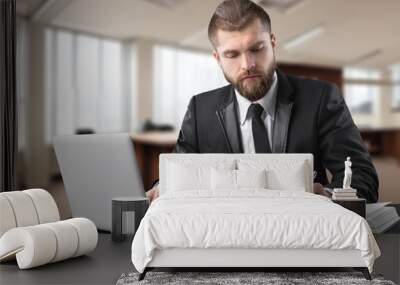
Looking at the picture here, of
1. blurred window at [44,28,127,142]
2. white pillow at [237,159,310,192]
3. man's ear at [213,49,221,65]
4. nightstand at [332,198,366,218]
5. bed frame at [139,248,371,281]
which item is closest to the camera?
bed frame at [139,248,371,281]

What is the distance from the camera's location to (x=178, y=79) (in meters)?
7.04

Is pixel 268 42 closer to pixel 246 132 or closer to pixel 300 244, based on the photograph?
pixel 246 132

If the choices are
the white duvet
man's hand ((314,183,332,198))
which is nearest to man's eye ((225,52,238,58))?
man's hand ((314,183,332,198))

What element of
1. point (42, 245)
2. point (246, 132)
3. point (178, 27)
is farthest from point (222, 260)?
point (178, 27)

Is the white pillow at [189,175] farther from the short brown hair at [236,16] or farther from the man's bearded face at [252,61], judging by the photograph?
the short brown hair at [236,16]

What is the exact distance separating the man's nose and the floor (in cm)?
190

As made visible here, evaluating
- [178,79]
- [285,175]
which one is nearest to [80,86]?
[178,79]

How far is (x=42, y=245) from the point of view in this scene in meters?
4.13

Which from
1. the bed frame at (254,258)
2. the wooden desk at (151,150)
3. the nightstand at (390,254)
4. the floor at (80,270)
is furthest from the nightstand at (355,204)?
the wooden desk at (151,150)

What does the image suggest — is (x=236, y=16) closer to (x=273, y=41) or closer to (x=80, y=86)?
(x=273, y=41)

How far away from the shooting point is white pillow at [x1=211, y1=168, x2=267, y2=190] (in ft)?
16.1

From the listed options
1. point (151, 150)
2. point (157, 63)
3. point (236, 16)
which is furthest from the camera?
point (157, 63)

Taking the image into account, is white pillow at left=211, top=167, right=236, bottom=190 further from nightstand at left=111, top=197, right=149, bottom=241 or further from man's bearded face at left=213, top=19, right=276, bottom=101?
man's bearded face at left=213, top=19, right=276, bottom=101

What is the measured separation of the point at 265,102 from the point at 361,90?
106cm
